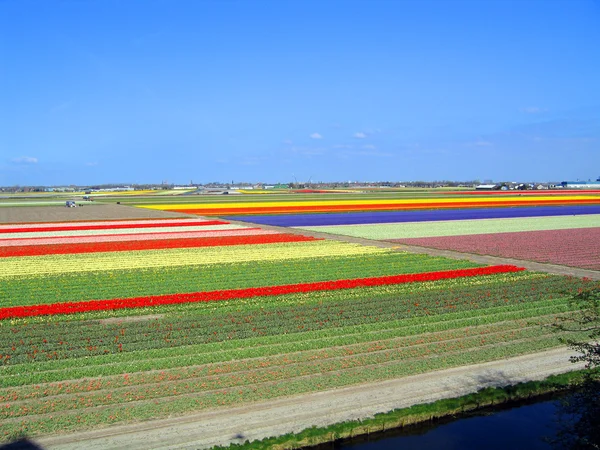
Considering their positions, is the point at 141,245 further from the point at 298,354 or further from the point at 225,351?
the point at 298,354

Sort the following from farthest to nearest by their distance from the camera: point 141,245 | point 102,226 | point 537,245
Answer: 1. point 102,226
2. point 141,245
3. point 537,245

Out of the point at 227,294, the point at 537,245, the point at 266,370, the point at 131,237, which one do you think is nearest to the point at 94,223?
the point at 131,237

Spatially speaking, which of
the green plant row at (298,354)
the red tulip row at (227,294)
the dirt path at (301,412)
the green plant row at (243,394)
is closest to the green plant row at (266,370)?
the green plant row at (298,354)

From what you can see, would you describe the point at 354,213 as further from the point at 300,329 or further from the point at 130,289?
the point at 300,329

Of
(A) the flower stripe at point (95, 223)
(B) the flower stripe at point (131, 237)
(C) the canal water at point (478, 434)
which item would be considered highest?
(B) the flower stripe at point (131, 237)

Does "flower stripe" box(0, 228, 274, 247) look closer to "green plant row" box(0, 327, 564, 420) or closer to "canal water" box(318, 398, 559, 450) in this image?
"green plant row" box(0, 327, 564, 420)

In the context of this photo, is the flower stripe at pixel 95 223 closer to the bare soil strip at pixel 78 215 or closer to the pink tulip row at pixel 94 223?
the pink tulip row at pixel 94 223
